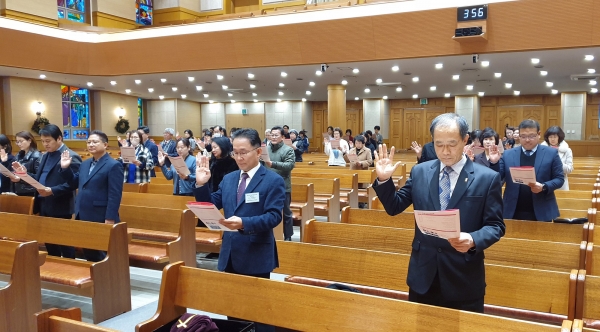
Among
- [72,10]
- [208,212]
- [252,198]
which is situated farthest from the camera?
[72,10]

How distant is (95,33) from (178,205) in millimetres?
11102

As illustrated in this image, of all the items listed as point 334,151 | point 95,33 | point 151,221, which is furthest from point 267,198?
point 95,33

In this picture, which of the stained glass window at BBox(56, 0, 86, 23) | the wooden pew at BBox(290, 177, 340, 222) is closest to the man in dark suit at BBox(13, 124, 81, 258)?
the wooden pew at BBox(290, 177, 340, 222)

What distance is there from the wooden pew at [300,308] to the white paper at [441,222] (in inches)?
12.8

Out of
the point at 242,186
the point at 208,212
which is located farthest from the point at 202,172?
the point at 208,212

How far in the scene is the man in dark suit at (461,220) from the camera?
1.85 metres

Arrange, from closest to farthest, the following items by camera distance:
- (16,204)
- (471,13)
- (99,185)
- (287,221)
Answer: (99,185) → (16,204) → (287,221) → (471,13)

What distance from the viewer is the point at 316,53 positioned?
456 inches

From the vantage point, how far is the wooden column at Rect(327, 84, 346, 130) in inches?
575

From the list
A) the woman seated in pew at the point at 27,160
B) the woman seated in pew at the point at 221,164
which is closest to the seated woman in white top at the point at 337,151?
the woman seated in pew at the point at 221,164

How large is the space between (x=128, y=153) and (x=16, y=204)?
5.09ft

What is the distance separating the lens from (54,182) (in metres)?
4.23

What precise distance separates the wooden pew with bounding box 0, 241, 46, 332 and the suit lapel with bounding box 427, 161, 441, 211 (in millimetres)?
2468

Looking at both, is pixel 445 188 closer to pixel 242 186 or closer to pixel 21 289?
pixel 242 186
